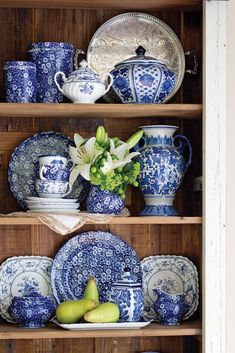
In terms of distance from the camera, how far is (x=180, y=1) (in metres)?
2.30

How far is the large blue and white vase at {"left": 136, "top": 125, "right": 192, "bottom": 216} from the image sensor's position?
2293mm

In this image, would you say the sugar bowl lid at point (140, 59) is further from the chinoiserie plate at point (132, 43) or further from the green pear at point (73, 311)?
the green pear at point (73, 311)

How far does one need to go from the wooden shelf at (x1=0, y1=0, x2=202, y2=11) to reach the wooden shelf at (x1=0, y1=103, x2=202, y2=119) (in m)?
0.33

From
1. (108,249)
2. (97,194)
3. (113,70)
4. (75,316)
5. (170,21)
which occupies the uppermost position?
(170,21)

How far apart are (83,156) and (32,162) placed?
0.68 ft

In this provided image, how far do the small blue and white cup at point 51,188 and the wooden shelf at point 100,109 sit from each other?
8.0 inches

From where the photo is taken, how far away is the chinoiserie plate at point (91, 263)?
7.76ft

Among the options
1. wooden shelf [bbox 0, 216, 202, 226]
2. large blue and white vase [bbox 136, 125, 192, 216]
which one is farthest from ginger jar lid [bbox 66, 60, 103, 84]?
wooden shelf [bbox 0, 216, 202, 226]

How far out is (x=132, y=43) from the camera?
7.96 feet

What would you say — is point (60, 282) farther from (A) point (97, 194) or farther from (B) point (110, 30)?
(B) point (110, 30)

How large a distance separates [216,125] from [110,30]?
0.47 m

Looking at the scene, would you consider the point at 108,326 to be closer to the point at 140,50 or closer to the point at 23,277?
the point at 23,277

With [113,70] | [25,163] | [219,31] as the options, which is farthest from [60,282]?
[219,31]

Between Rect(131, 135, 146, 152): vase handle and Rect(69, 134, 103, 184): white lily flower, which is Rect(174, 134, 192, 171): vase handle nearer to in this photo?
Rect(131, 135, 146, 152): vase handle
